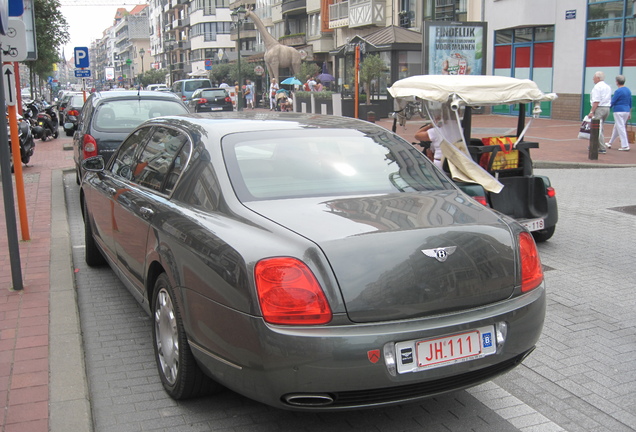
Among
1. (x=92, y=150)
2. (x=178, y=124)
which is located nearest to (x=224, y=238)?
(x=178, y=124)

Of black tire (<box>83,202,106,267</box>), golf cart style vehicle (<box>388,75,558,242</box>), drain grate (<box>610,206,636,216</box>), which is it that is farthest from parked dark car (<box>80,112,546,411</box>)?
drain grate (<box>610,206,636,216</box>)

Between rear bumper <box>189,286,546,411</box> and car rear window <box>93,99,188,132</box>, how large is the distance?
24.6ft

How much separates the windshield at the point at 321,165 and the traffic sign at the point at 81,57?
2126cm

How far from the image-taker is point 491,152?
754cm

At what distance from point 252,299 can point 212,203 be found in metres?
0.86

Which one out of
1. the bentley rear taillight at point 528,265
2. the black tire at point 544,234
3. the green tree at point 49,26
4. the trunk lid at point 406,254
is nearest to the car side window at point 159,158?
the trunk lid at point 406,254

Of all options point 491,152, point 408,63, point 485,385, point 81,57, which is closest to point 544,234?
point 491,152

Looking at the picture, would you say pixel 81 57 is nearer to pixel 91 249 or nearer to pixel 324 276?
pixel 91 249

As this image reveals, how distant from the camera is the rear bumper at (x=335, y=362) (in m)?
2.93

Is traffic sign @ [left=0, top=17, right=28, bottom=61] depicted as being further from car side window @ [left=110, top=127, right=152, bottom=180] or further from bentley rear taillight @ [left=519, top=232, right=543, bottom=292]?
bentley rear taillight @ [left=519, top=232, right=543, bottom=292]

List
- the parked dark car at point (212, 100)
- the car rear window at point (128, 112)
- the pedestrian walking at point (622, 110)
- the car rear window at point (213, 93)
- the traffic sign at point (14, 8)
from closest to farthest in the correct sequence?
the traffic sign at point (14, 8) < the car rear window at point (128, 112) < the pedestrian walking at point (622, 110) < the parked dark car at point (212, 100) < the car rear window at point (213, 93)

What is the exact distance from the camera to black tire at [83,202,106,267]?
21.7 ft

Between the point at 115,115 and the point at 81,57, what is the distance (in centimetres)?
1489

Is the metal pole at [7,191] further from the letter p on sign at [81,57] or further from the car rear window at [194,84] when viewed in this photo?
the car rear window at [194,84]
